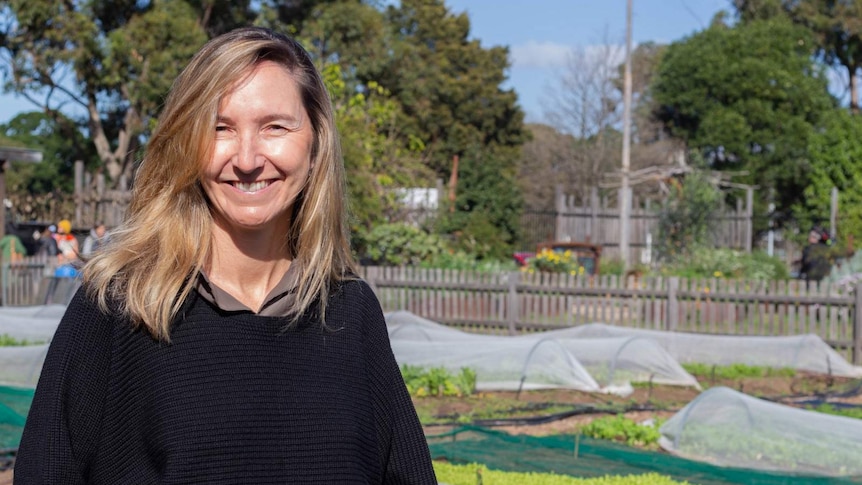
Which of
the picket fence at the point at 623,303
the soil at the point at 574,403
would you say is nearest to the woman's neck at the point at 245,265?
the soil at the point at 574,403

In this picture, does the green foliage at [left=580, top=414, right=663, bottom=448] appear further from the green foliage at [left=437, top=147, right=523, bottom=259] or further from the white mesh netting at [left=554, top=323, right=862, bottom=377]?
the green foliage at [left=437, top=147, right=523, bottom=259]

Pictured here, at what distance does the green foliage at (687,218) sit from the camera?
24.2 m

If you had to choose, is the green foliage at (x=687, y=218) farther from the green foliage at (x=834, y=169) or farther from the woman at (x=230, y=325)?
the woman at (x=230, y=325)

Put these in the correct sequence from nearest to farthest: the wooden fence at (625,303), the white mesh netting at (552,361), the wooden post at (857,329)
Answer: the white mesh netting at (552,361) → the wooden post at (857,329) → the wooden fence at (625,303)

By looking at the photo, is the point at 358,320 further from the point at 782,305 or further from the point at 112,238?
the point at 782,305

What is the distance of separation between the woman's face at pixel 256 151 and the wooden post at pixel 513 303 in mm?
14188

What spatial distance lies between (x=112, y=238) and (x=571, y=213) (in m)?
25.9

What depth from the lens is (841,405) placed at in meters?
10.7

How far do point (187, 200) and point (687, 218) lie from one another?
23.2m

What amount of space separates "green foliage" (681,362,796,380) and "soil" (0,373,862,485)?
5.1 inches

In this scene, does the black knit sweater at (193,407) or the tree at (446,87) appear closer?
the black knit sweater at (193,407)

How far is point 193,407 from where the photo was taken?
6.31 ft

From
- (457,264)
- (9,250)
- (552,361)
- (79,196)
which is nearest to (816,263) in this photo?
(457,264)

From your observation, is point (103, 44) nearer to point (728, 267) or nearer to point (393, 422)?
point (728, 267)
